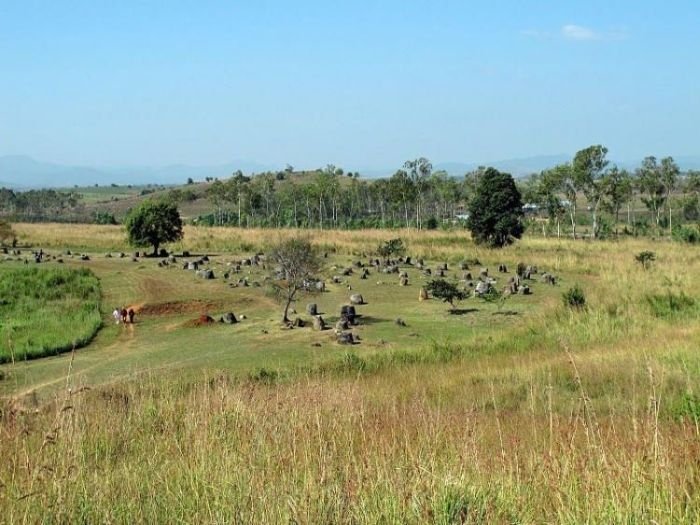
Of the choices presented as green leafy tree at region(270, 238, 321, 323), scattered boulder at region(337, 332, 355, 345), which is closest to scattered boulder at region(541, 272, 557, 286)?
green leafy tree at region(270, 238, 321, 323)

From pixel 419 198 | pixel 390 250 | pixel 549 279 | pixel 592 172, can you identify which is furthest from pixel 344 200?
pixel 549 279

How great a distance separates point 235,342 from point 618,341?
9.84 metres

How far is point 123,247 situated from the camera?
175 feet

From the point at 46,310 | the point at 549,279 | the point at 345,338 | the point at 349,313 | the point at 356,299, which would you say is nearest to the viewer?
the point at 345,338

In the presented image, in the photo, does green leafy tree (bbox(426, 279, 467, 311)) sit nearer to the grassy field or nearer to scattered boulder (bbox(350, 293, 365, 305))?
the grassy field

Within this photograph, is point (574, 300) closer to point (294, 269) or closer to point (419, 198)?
point (294, 269)

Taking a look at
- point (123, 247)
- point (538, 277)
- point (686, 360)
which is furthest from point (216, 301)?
point (123, 247)

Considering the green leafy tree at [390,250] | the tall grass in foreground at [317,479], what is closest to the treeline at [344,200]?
the green leafy tree at [390,250]

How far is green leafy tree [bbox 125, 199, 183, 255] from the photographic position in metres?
45.7

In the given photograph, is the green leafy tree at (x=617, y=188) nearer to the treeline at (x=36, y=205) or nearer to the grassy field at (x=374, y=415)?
the grassy field at (x=374, y=415)

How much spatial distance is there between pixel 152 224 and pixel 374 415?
40.4 m

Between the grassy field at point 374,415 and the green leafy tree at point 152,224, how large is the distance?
1597cm

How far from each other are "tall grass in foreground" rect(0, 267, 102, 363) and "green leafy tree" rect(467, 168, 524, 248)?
2494 cm

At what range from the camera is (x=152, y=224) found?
45719 mm
